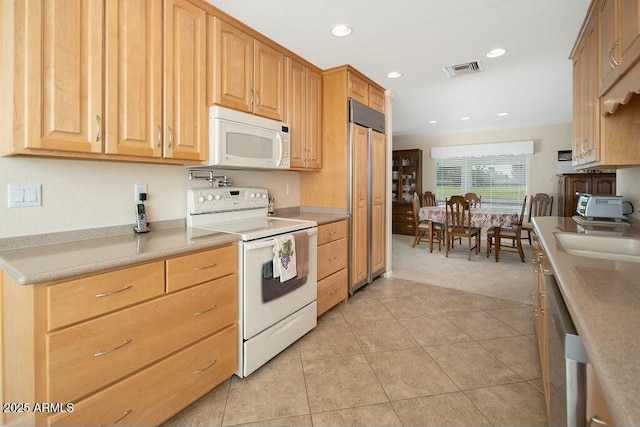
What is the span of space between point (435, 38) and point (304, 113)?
125 centimetres

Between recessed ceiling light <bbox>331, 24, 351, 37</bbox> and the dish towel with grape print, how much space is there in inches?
62.9

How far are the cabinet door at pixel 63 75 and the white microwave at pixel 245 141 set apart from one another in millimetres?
642

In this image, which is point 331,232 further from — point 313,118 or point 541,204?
point 541,204

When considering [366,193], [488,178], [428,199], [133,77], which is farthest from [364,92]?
[488,178]

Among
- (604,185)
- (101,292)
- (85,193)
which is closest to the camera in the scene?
(101,292)

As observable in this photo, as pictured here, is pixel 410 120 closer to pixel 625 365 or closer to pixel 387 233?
pixel 387 233

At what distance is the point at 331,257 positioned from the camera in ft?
9.10

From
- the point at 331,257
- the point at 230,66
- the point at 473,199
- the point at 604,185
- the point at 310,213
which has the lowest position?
the point at 331,257

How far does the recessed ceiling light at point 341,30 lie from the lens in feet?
7.38

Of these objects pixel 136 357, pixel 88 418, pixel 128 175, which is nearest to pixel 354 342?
pixel 136 357

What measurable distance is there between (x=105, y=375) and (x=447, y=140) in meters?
7.11

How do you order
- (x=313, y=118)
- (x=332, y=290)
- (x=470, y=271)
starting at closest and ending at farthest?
(x=332, y=290) < (x=313, y=118) < (x=470, y=271)

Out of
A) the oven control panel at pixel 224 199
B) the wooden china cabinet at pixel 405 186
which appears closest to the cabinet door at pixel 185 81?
the oven control panel at pixel 224 199

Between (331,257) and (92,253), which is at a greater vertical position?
(92,253)
